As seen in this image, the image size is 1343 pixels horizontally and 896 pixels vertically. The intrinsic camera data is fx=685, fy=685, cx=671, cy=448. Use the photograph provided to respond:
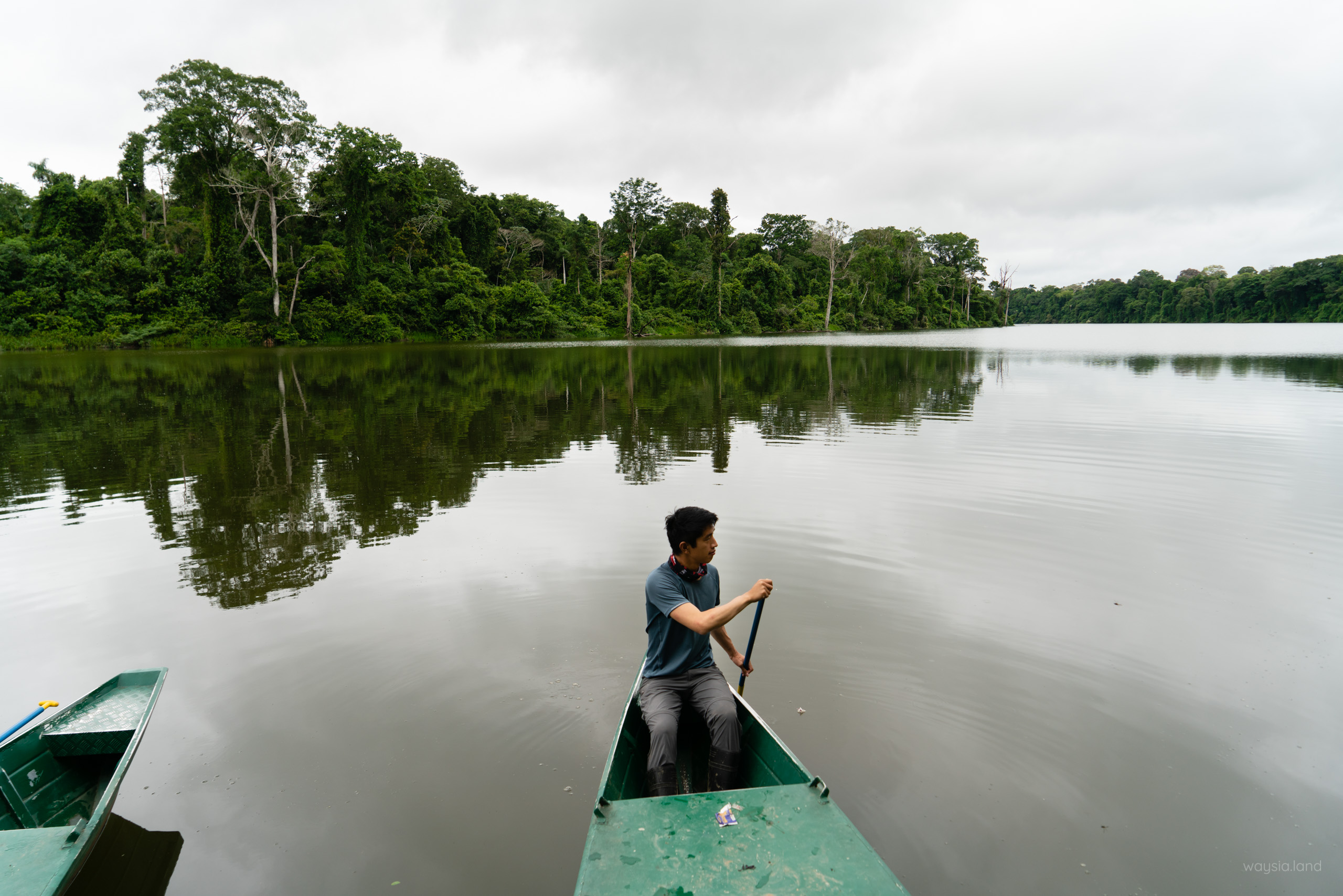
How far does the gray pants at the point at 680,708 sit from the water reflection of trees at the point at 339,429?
14.7ft

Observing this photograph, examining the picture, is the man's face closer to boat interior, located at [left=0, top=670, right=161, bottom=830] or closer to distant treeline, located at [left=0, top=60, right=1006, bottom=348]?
boat interior, located at [left=0, top=670, right=161, bottom=830]

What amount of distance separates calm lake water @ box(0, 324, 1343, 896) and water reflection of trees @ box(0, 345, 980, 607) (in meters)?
0.12

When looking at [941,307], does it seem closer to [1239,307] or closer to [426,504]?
[1239,307]

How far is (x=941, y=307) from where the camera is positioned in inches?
3691

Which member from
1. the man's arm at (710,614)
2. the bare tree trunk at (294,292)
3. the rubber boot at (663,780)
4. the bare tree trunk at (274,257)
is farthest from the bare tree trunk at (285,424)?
the bare tree trunk at (294,292)

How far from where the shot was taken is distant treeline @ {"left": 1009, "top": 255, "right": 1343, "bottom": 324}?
Answer: 8969 cm

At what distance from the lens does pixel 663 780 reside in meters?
3.42

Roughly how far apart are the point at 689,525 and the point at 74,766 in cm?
359

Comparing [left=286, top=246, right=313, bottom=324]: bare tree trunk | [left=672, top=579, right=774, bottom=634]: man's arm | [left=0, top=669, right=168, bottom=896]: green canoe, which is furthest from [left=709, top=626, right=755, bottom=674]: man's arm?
[left=286, top=246, right=313, bottom=324]: bare tree trunk

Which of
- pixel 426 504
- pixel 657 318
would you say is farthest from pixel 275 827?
pixel 657 318

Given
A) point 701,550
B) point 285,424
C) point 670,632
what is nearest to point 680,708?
point 670,632

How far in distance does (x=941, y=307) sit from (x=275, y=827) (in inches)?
3958

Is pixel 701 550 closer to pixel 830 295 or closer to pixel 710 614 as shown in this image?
pixel 710 614

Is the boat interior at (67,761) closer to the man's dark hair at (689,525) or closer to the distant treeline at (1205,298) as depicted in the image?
the man's dark hair at (689,525)
